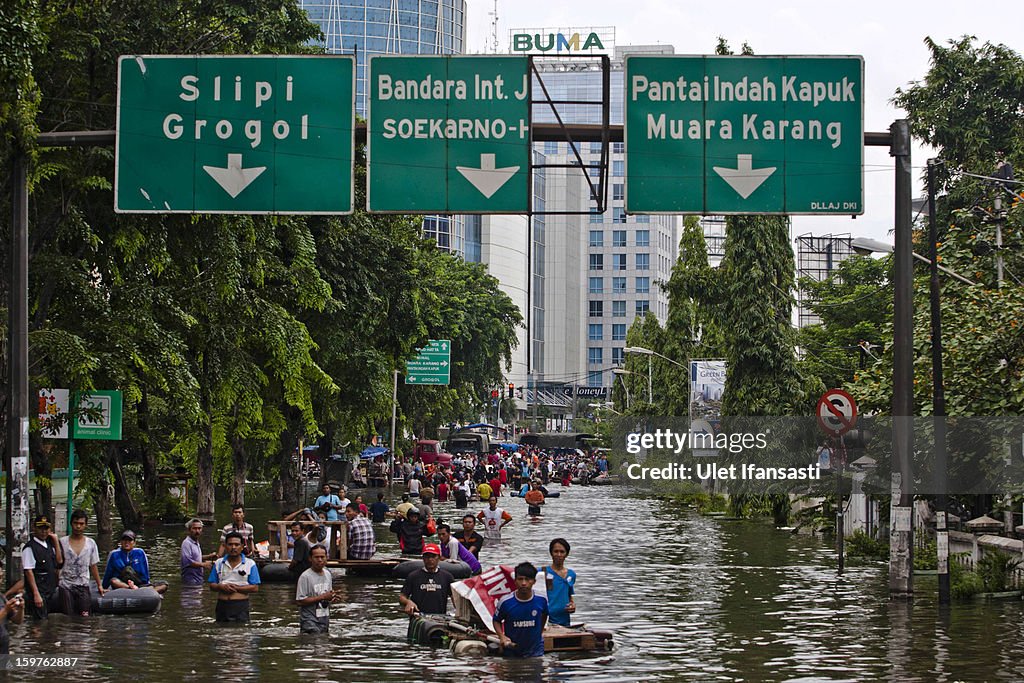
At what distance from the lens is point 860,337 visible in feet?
242

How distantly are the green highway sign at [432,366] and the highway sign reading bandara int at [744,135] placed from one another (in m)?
46.5

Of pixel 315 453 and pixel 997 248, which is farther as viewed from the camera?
pixel 315 453

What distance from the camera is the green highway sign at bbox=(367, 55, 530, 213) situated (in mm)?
18094

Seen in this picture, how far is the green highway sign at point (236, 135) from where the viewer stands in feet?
59.7

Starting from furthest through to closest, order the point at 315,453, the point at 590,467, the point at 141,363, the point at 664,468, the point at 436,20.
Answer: the point at 436,20, the point at 315,453, the point at 590,467, the point at 664,468, the point at 141,363

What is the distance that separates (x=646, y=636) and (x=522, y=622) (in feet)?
14.1

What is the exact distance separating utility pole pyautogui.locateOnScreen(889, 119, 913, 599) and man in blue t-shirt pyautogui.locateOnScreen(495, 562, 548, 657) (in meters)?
7.65

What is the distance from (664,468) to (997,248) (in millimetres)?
52455

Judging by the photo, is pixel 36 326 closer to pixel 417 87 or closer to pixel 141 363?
pixel 141 363

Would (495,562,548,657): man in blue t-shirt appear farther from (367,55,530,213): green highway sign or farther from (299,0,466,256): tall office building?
(299,0,466,256): tall office building

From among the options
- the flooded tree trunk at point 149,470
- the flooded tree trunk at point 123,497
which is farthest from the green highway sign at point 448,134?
the flooded tree trunk at point 123,497

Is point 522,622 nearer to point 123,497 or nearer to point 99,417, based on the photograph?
point 99,417

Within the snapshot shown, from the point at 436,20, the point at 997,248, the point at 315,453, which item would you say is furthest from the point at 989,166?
the point at 436,20

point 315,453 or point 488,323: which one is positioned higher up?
point 488,323
